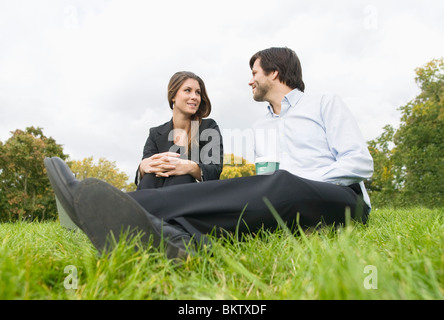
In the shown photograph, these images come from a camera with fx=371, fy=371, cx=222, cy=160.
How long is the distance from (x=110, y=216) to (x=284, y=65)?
2.79 m

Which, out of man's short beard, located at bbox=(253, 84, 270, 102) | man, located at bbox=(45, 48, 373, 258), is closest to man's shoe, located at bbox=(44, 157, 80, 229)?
man, located at bbox=(45, 48, 373, 258)

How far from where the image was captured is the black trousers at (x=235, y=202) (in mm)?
2318

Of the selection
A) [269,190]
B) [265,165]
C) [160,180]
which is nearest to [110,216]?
[269,190]

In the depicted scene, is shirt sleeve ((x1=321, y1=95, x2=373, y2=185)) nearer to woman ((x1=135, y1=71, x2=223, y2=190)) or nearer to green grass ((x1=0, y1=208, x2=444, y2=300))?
green grass ((x1=0, y1=208, x2=444, y2=300))

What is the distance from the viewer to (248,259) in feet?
5.91

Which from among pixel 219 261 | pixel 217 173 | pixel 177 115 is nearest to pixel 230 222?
→ pixel 219 261

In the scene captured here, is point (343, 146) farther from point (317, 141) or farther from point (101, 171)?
point (101, 171)

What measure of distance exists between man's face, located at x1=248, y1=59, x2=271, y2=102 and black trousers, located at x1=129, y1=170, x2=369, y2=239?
5.73ft

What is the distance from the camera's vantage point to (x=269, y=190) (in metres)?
2.39

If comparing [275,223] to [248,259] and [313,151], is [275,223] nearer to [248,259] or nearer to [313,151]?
[248,259]

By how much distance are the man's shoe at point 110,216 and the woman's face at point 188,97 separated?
2735 mm

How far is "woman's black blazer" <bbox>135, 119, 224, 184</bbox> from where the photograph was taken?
416 cm

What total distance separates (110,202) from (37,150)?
84.6ft

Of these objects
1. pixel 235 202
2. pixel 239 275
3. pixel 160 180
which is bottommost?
pixel 239 275
